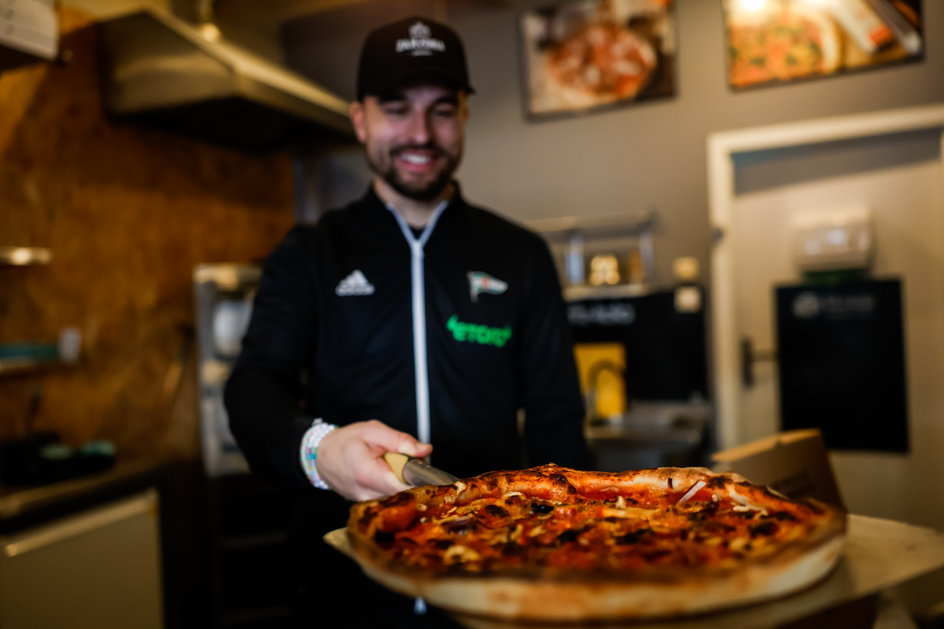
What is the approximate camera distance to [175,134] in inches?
122

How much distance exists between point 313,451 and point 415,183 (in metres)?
0.68

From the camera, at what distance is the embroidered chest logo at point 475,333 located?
55.3 inches

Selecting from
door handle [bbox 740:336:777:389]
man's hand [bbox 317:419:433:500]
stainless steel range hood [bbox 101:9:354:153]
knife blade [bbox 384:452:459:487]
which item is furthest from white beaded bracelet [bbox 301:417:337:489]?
door handle [bbox 740:336:777:389]

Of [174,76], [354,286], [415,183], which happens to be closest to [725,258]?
[415,183]

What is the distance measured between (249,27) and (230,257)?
4.68ft

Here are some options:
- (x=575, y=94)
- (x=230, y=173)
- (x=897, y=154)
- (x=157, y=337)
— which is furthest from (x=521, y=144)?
(x=157, y=337)

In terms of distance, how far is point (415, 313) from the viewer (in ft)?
4.59

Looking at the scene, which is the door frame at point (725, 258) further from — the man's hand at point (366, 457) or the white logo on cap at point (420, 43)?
the man's hand at point (366, 457)

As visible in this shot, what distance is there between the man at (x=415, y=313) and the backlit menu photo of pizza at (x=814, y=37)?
2258 millimetres

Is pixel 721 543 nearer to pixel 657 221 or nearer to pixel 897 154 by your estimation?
pixel 657 221

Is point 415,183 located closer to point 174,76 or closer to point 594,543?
point 594,543

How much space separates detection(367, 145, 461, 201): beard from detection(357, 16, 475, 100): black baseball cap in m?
0.14

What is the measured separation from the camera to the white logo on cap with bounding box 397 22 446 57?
1.33 m

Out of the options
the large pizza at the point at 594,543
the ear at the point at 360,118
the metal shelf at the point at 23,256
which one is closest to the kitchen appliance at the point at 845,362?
the ear at the point at 360,118
